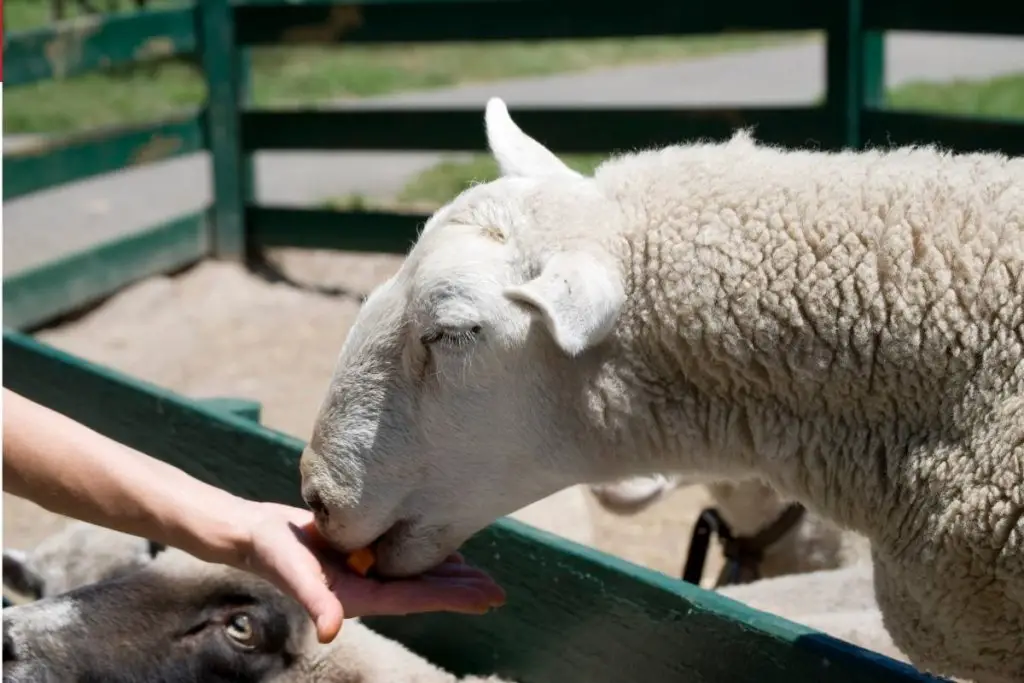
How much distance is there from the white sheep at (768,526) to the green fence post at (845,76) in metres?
3.31

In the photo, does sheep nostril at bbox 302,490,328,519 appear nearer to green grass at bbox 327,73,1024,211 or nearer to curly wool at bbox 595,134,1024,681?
curly wool at bbox 595,134,1024,681

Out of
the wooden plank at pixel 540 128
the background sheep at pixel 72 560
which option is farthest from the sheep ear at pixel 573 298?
the wooden plank at pixel 540 128

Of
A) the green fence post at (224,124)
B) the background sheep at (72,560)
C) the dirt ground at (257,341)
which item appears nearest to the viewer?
the background sheep at (72,560)

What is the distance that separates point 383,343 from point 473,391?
0.18 m

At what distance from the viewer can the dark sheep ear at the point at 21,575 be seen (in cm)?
365

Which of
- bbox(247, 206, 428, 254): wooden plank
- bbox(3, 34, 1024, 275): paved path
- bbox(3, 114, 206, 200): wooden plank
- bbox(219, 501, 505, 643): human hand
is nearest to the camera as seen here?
bbox(219, 501, 505, 643): human hand

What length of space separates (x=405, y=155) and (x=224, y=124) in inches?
212

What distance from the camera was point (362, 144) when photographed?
8516mm

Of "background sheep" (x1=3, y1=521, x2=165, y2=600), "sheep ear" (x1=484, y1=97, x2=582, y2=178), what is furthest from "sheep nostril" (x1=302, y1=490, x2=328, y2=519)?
"background sheep" (x1=3, y1=521, x2=165, y2=600)

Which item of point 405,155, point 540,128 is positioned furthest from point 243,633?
point 405,155

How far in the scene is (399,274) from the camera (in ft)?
7.86

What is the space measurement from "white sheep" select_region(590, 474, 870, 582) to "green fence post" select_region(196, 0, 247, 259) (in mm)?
5129

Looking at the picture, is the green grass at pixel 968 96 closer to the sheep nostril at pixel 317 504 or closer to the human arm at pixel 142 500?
the sheep nostril at pixel 317 504

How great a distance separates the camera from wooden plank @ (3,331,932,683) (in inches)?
89.0
